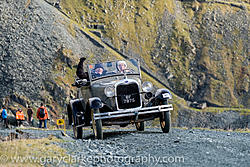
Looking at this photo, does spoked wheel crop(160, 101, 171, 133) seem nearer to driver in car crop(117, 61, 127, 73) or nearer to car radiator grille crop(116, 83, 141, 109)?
car radiator grille crop(116, 83, 141, 109)

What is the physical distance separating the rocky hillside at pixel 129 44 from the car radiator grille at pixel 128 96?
1811 inches

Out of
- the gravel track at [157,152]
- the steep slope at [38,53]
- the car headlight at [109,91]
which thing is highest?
the steep slope at [38,53]

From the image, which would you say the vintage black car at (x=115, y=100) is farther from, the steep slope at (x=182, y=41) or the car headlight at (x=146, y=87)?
the steep slope at (x=182, y=41)

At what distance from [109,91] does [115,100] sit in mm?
396

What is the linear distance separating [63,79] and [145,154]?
55.4 m

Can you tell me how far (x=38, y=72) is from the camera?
6431 cm

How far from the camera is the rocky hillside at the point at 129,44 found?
63531 mm

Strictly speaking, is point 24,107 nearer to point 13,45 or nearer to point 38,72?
point 38,72

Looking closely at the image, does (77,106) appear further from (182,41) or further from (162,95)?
(182,41)

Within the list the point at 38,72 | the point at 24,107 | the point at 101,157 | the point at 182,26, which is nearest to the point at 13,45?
the point at 38,72

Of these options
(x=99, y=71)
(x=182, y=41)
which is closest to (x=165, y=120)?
(x=99, y=71)

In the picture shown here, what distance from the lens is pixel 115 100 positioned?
14852mm

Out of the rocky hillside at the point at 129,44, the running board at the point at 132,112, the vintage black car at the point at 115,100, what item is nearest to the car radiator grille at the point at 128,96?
the vintage black car at the point at 115,100

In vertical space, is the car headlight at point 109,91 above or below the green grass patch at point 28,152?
above
